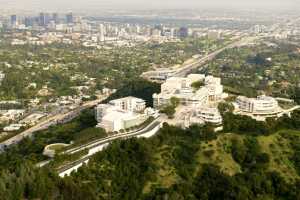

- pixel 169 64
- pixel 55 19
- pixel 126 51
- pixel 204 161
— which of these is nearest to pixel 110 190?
pixel 204 161

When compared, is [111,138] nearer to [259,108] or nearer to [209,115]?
[209,115]

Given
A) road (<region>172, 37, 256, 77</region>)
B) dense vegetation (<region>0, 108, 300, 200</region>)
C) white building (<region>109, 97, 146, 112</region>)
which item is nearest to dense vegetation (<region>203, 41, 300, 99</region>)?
road (<region>172, 37, 256, 77</region>)

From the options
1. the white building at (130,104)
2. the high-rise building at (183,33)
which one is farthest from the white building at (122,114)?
the high-rise building at (183,33)

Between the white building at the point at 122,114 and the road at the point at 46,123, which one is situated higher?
the white building at the point at 122,114

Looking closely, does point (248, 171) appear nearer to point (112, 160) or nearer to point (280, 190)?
point (280, 190)

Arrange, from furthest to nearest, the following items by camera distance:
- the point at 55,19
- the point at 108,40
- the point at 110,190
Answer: the point at 55,19 < the point at 108,40 < the point at 110,190

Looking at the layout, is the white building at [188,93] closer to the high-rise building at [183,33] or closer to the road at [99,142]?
the road at [99,142]

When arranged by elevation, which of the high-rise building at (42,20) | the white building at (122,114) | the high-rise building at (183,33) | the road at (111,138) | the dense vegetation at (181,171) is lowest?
the dense vegetation at (181,171)

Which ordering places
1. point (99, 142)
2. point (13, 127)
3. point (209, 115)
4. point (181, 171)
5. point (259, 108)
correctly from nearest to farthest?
point (181, 171)
point (99, 142)
point (209, 115)
point (259, 108)
point (13, 127)

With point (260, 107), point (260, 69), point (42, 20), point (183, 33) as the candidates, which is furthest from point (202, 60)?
point (42, 20)
